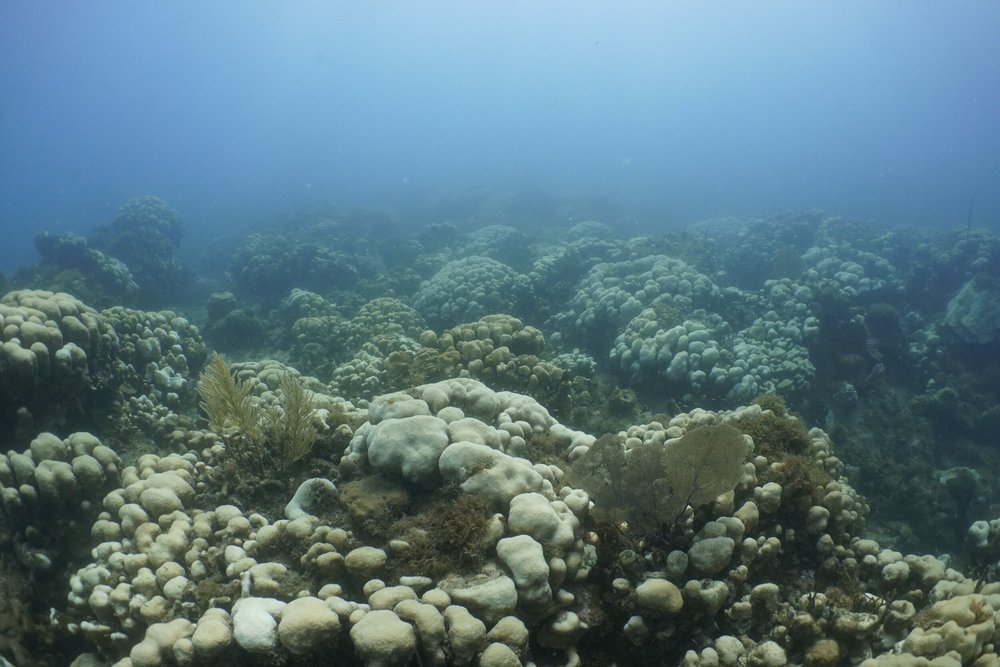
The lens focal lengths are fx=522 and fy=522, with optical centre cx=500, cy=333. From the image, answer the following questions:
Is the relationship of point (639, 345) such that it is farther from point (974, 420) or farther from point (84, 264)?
point (84, 264)

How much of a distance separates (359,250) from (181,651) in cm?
2087

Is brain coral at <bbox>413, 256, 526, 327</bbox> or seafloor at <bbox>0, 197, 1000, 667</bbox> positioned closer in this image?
seafloor at <bbox>0, 197, 1000, 667</bbox>

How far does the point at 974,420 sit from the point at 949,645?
34.0 ft

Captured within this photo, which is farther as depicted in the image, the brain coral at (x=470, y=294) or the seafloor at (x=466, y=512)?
the brain coral at (x=470, y=294)

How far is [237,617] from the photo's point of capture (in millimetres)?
2963

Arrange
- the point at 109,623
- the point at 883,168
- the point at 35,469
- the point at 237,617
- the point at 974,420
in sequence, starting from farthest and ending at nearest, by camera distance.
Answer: the point at 883,168, the point at 974,420, the point at 35,469, the point at 109,623, the point at 237,617

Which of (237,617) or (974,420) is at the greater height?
(237,617)

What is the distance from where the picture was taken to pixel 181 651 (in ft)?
9.78

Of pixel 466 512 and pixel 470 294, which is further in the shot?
pixel 470 294

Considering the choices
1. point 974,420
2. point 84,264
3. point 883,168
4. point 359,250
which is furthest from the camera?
point 883,168

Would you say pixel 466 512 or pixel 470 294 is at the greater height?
pixel 466 512

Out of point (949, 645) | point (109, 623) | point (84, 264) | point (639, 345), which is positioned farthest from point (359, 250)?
point (949, 645)

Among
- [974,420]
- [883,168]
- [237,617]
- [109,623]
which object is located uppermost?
[883,168]

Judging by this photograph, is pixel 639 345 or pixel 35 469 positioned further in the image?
pixel 639 345
